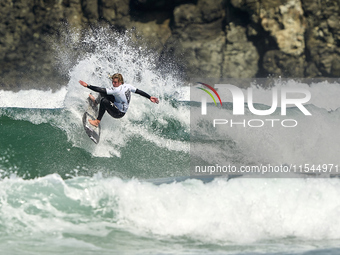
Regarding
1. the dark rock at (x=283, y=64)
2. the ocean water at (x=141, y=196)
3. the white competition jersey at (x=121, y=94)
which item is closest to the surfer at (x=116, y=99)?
the white competition jersey at (x=121, y=94)

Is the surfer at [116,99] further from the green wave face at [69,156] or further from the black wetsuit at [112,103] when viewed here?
the green wave face at [69,156]

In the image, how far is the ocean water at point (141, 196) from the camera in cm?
470

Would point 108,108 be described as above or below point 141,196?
above

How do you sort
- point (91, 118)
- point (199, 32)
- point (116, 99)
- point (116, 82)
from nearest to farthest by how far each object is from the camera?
point (116, 82) < point (116, 99) < point (91, 118) < point (199, 32)

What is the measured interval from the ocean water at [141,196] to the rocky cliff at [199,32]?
1124cm

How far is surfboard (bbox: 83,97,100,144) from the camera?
727 cm

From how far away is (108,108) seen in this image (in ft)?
24.1

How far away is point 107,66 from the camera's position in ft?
33.1

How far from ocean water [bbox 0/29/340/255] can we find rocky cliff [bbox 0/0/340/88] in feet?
36.9

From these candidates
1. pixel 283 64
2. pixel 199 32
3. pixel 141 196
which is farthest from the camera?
pixel 199 32

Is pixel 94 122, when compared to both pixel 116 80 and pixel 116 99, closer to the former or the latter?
pixel 116 99

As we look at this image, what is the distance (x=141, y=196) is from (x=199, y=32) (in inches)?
610

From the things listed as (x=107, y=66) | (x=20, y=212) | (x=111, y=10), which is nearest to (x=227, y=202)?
(x=20, y=212)

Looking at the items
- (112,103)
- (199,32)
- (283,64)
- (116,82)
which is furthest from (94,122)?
(283,64)
